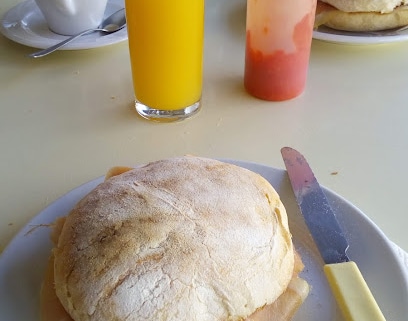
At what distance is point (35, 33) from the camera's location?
1383 millimetres

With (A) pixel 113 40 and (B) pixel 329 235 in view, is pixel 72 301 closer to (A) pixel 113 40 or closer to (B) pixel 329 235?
(B) pixel 329 235

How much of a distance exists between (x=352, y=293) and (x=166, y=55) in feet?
1.97

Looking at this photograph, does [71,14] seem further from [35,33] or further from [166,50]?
[166,50]

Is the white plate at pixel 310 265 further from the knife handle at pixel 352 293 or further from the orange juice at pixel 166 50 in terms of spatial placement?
the orange juice at pixel 166 50

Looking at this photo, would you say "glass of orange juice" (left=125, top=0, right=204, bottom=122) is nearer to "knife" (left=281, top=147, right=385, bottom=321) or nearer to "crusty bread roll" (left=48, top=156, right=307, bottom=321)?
"knife" (left=281, top=147, right=385, bottom=321)

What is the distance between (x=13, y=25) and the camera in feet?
4.61

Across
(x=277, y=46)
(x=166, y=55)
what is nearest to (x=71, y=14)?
(x=166, y=55)

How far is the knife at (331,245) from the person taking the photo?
25.3 inches

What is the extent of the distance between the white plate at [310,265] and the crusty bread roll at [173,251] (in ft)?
0.24

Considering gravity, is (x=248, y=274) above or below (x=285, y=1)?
below

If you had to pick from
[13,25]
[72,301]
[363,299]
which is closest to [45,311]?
[72,301]

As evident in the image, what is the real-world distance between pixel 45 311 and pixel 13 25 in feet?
3.12

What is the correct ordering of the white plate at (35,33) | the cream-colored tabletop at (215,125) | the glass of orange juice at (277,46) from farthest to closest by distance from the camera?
the white plate at (35,33), the glass of orange juice at (277,46), the cream-colored tabletop at (215,125)

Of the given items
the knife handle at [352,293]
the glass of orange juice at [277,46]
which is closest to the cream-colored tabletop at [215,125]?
the glass of orange juice at [277,46]
